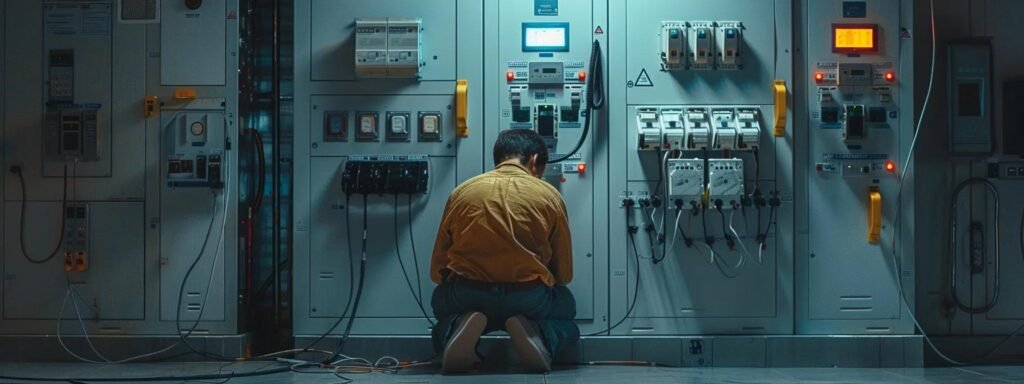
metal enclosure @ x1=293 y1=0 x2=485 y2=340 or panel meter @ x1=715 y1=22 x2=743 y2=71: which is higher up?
panel meter @ x1=715 y1=22 x2=743 y2=71

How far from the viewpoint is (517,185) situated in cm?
628

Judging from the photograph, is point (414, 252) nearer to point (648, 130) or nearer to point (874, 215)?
point (648, 130)

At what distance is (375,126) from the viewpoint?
7.09 m

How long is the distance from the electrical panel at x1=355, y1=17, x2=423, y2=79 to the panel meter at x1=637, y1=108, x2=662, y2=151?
1486 millimetres

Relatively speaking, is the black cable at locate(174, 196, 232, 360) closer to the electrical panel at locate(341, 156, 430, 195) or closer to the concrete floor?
the concrete floor

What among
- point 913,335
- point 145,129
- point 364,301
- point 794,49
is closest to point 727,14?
point 794,49

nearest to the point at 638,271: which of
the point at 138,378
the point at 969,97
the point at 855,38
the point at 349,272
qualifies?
the point at 349,272

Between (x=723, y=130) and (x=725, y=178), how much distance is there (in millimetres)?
306

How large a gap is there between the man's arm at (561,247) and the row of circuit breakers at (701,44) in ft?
4.39

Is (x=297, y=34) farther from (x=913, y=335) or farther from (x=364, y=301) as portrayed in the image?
(x=913, y=335)

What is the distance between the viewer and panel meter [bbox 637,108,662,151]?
688cm

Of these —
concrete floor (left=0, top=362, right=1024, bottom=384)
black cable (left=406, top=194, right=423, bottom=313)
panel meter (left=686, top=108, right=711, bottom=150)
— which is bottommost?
concrete floor (left=0, top=362, right=1024, bottom=384)

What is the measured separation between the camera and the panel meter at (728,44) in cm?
695

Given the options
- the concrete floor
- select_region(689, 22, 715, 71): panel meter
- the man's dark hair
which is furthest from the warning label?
the concrete floor
